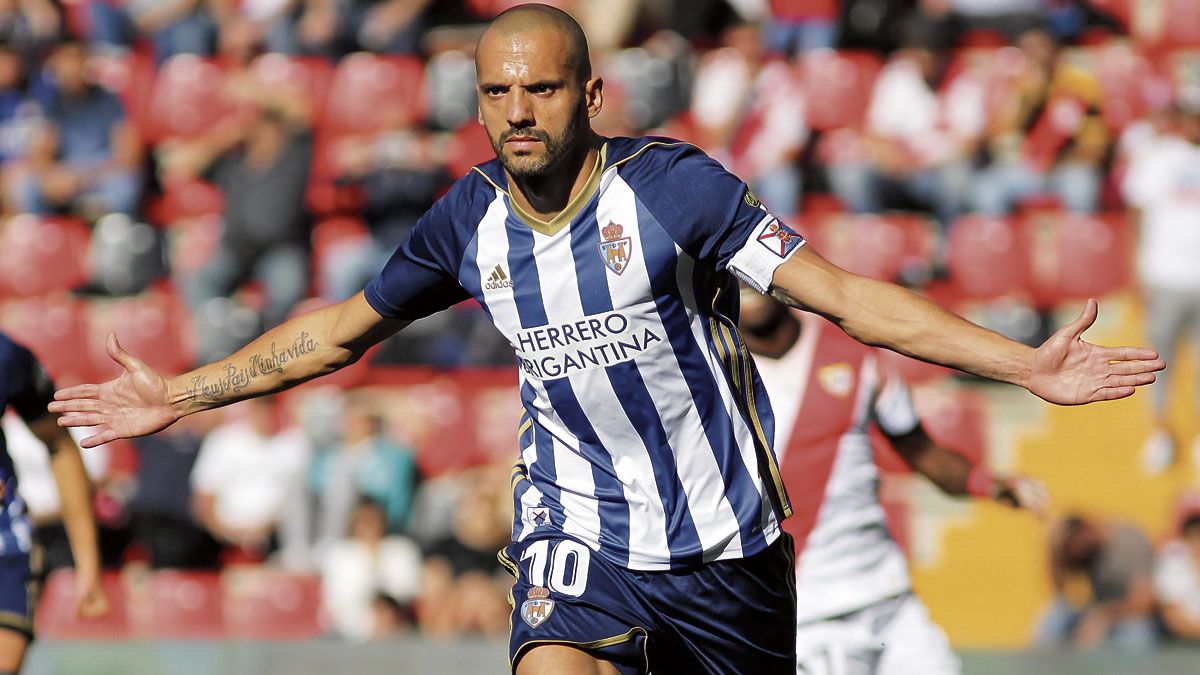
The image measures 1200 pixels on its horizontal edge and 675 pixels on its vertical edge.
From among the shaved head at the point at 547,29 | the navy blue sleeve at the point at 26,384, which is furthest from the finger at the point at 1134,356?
the navy blue sleeve at the point at 26,384

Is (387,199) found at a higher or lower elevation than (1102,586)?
higher

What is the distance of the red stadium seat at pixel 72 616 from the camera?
37.2ft

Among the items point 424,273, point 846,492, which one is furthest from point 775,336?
point 424,273

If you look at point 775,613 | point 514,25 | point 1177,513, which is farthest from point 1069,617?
point 514,25

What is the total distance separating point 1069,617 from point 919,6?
478 centimetres

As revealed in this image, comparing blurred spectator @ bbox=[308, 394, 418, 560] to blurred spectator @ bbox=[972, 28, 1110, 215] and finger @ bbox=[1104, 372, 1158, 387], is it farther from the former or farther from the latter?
finger @ bbox=[1104, 372, 1158, 387]

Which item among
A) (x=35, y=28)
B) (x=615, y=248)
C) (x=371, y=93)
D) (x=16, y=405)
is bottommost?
(x=16, y=405)

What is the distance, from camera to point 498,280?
4.33 m

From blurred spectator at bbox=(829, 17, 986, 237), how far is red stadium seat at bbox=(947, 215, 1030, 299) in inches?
9.6

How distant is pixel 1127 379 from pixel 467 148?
9.38 metres

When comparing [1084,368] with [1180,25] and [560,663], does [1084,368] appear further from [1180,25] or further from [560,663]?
[1180,25]

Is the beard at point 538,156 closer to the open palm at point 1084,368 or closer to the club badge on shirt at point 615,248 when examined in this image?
the club badge on shirt at point 615,248

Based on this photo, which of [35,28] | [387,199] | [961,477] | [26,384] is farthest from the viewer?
[35,28]

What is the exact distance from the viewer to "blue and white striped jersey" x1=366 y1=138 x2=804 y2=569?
417 centimetres
